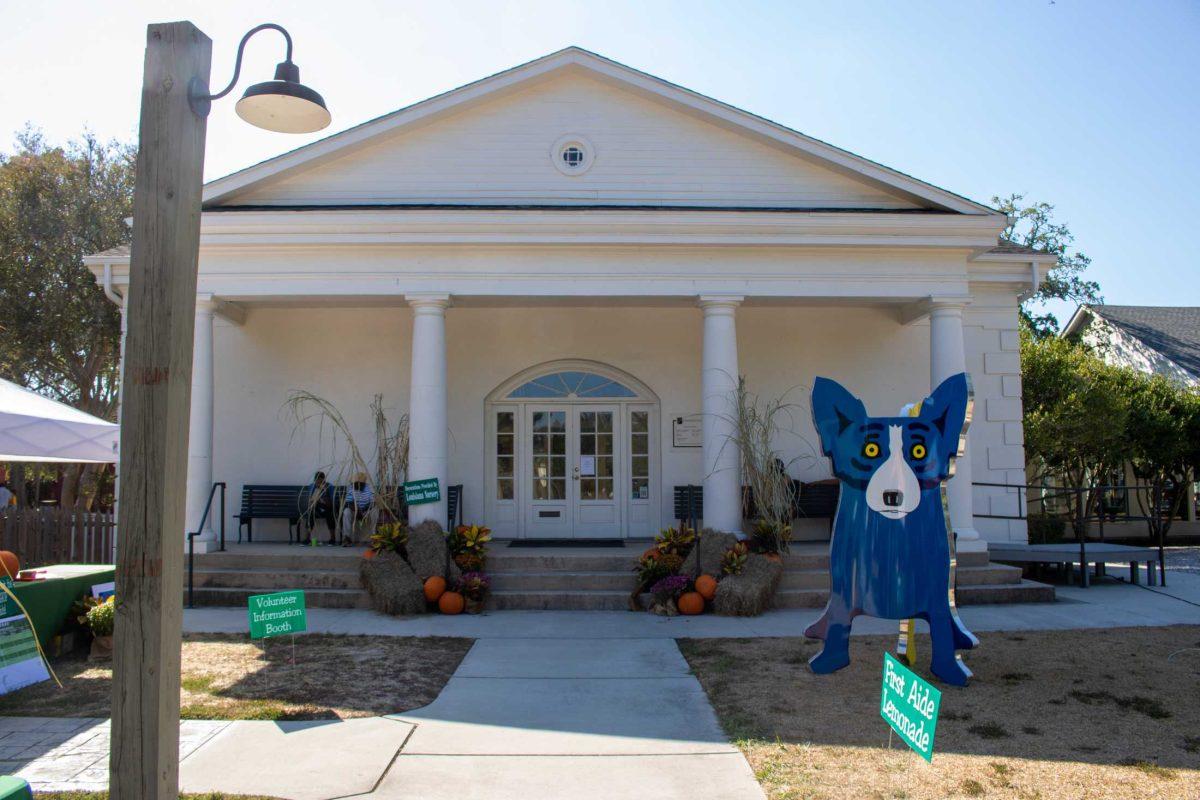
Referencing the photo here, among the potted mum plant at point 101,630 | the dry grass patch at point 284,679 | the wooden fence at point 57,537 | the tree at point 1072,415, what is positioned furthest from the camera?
the tree at point 1072,415

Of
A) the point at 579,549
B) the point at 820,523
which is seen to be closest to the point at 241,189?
the point at 579,549

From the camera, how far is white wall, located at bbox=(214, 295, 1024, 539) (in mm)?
13508

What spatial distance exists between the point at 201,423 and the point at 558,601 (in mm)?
5212

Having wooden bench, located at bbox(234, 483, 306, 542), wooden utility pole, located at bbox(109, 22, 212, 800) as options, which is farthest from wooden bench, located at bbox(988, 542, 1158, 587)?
wooden utility pole, located at bbox(109, 22, 212, 800)

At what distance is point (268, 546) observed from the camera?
12.2 m

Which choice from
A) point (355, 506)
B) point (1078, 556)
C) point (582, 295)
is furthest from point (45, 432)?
point (1078, 556)

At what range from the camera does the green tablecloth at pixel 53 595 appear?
289 inches

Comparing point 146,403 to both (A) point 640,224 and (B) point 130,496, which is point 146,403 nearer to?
(B) point 130,496

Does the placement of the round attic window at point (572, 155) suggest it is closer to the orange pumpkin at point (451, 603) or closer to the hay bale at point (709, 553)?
the hay bale at point (709, 553)

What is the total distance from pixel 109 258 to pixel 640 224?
7.51 meters

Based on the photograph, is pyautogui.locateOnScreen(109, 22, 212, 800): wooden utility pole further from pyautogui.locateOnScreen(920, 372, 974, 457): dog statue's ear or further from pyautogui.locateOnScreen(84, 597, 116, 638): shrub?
pyautogui.locateOnScreen(920, 372, 974, 457): dog statue's ear

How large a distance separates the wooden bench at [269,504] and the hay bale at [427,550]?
3105mm

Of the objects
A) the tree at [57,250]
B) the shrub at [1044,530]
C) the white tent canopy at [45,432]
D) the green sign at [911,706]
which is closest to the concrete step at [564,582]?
the white tent canopy at [45,432]

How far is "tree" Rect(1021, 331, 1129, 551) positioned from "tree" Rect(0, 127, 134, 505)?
66.5 ft
